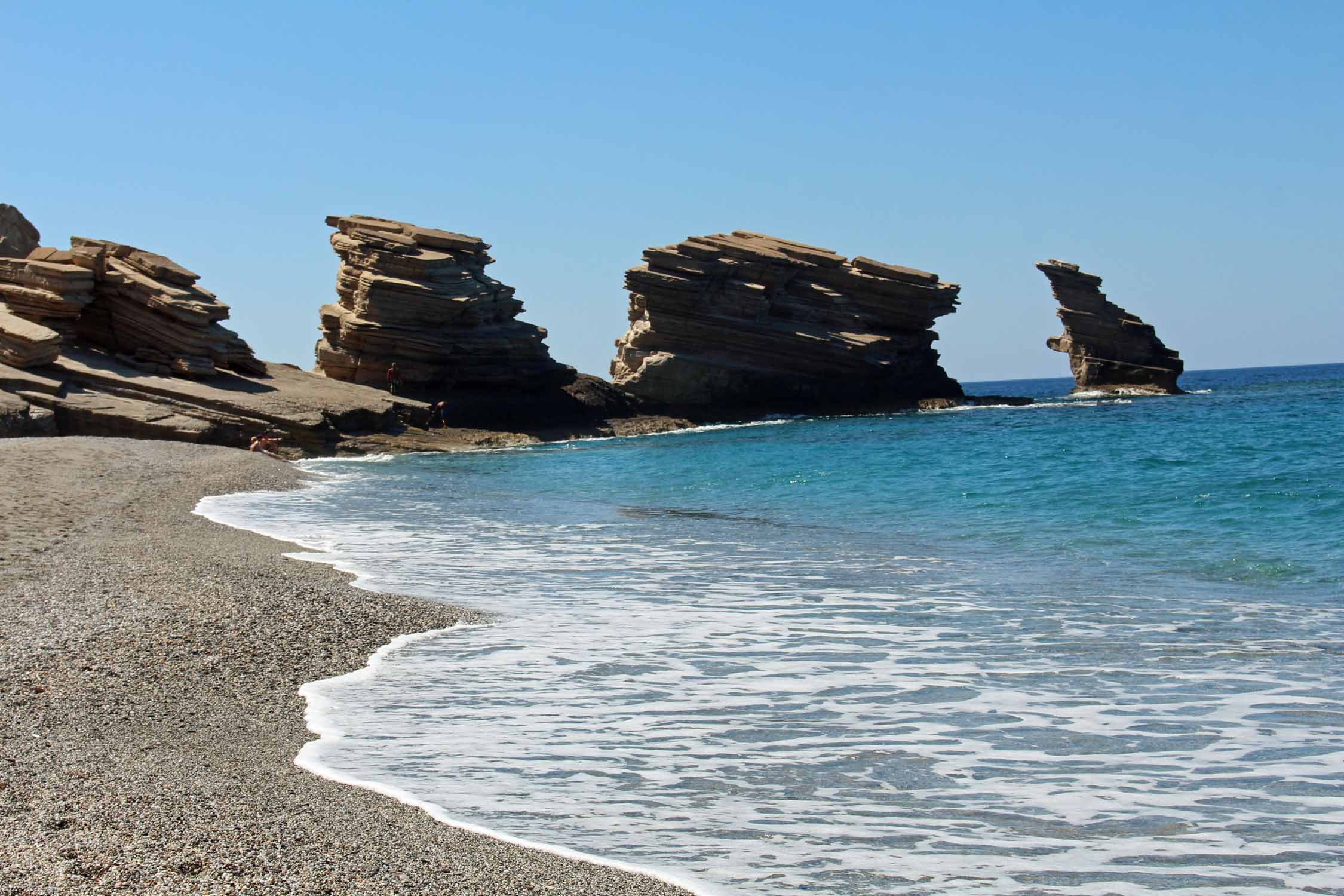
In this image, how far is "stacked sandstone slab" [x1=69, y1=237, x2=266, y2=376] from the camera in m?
34.3

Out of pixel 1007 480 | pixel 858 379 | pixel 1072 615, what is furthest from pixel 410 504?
pixel 858 379

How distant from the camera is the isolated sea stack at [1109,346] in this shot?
58.7 meters

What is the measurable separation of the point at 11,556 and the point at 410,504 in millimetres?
9363

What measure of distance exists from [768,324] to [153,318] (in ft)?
80.2

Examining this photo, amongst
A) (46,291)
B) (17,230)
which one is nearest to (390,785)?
(46,291)

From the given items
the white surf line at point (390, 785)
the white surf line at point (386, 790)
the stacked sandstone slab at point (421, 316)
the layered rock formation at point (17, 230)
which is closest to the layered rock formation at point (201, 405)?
the stacked sandstone slab at point (421, 316)

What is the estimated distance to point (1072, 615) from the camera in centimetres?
926

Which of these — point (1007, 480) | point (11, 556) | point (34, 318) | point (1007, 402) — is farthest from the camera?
point (1007, 402)

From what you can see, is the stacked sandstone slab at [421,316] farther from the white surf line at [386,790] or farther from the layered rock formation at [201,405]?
the white surf line at [386,790]

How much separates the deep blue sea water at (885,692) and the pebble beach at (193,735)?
1.14 feet

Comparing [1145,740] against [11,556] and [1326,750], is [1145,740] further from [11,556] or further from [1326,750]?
[11,556]

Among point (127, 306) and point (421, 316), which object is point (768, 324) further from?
point (127, 306)

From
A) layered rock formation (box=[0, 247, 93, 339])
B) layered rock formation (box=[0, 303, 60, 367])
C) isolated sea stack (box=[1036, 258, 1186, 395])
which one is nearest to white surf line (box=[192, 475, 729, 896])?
layered rock formation (box=[0, 303, 60, 367])

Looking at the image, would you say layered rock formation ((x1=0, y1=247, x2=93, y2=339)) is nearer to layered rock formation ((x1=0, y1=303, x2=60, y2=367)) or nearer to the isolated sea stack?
layered rock formation ((x1=0, y1=303, x2=60, y2=367))
